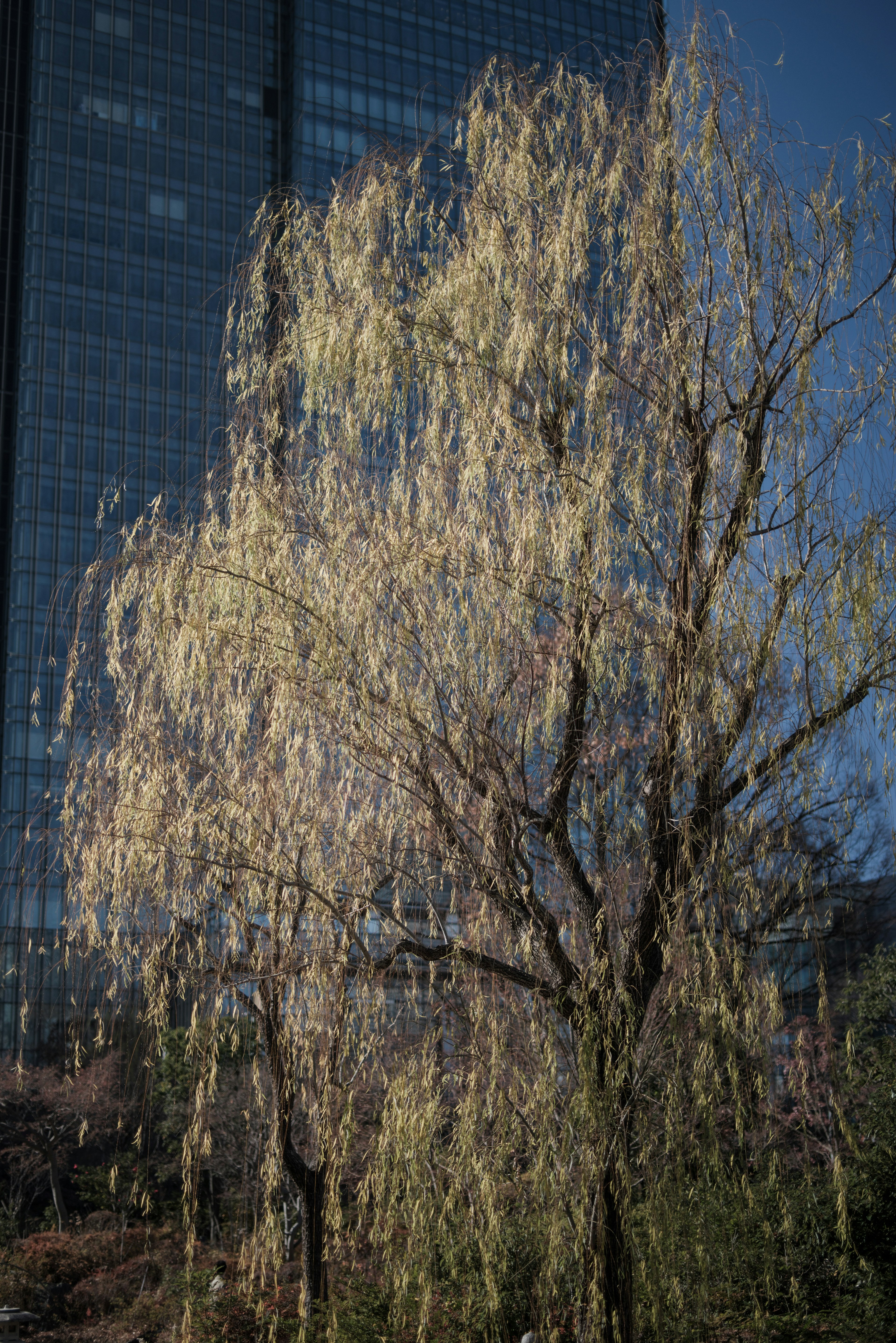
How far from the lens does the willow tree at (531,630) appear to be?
4941 millimetres

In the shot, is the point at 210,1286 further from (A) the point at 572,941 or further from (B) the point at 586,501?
(B) the point at 586,501

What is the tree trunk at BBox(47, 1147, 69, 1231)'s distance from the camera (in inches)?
741

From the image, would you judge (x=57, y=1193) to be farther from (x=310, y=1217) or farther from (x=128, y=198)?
(x=128, y=198)

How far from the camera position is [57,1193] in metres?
18.9

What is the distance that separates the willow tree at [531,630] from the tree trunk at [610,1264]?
0.05 ft

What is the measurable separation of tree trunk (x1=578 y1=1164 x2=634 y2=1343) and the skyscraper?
32632mm

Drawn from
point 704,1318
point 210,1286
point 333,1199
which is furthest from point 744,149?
point 210,1286

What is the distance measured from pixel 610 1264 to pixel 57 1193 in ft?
55.5

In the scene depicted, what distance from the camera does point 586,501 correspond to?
201 inches


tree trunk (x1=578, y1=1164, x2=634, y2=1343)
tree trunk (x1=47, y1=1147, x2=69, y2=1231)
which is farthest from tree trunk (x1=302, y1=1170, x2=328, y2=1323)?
tree trunk (x1=47, y1=1147, x2=69, y2=1231)

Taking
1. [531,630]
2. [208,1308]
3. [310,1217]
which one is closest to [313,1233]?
[310,1217]

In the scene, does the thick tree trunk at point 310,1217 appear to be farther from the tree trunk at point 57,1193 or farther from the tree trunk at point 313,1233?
the tree trunk at point 57,1193

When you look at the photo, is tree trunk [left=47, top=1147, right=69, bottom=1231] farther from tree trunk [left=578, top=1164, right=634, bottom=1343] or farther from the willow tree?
tree trunk [left=578, top=1164, right=634, bottom=1343]

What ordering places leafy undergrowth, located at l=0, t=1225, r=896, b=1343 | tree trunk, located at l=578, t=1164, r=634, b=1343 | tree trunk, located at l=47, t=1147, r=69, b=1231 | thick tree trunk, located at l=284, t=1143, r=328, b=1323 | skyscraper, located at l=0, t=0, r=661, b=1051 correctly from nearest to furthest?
tree trunk, located at l=578, t=1164, r=634, b=1343
leafy undergrowth, located at l=0, t=1225, r=896, b=1343
thick tree trunk, located at l=284, t=1143, r=328, b=1323
tree trunk, located at l=47, t=1147, r=69, b=1231
skyscraper, located at l=0, t=0, r=661, b=1051
